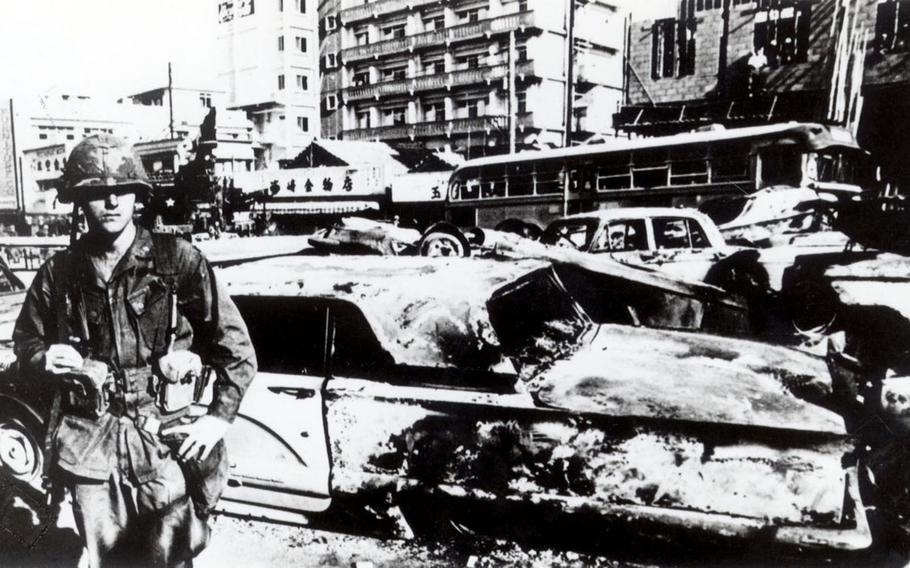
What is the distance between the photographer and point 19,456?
135 inches

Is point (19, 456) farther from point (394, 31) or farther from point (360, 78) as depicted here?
point (360, 78)

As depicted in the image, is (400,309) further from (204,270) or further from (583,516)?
(583,516)

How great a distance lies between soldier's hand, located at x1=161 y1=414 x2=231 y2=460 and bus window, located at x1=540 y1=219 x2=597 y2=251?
6.08 metres

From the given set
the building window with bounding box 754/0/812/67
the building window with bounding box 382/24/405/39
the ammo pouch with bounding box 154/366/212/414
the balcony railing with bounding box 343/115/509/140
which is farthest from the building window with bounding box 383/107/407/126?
the ammo pouch with bounding box 154/366/212/414

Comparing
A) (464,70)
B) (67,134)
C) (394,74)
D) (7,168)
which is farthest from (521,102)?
(7,168)

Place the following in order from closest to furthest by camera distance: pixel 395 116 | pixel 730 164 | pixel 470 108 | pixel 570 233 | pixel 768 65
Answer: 1. pixel 570 233
2. pixel 730 164
3. pixel 768 65
4. pixel 470 108
5. pixel 395 116

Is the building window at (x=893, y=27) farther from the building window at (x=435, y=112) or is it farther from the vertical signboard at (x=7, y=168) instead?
the building window at (x=435, y=112)

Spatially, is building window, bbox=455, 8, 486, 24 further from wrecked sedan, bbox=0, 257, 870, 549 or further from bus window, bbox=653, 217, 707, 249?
wrecked sedan, bbox=0, 257, 870, 549

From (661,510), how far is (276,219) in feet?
89.9

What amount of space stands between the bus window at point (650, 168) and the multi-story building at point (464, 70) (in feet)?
64.9

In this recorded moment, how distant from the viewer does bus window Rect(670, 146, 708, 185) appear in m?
11.3

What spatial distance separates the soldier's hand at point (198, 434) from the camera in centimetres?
218

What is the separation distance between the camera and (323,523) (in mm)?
3096

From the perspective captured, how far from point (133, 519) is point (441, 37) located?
37.9 meters
